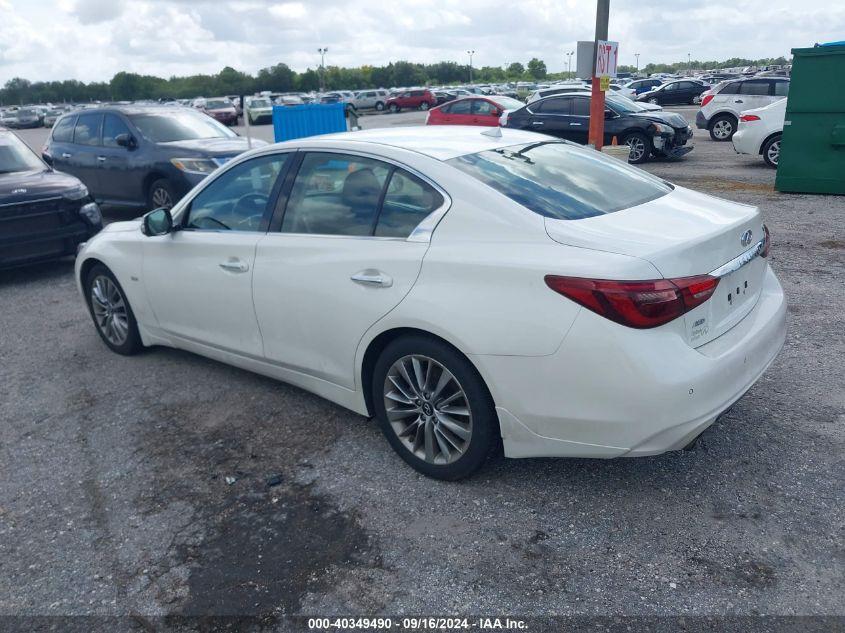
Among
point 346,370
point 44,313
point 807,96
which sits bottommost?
point 44,313

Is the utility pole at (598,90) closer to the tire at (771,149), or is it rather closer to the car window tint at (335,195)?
the tire at (771,149)

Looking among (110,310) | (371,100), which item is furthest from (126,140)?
(371,100)

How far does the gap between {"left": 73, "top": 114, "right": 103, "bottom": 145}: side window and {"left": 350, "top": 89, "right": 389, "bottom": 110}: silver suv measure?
43.6 metres

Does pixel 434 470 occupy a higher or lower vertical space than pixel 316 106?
lower

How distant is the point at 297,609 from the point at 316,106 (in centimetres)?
1096

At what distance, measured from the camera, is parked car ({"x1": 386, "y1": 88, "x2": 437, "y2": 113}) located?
5138 centimetres

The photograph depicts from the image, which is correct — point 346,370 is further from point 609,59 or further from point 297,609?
point 609,59

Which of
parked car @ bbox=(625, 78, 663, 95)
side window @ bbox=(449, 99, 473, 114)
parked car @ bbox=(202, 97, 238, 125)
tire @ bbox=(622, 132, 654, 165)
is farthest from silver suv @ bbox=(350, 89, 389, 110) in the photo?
tire @ bbox=(622, 132, 654, 165)

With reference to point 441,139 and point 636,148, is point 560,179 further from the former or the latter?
point 636,148

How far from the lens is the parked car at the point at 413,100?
2023 inches

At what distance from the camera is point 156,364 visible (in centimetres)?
541

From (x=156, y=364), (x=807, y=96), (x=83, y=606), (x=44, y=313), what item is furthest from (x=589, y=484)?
(x=807, y=96)

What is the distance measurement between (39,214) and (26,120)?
176 feet

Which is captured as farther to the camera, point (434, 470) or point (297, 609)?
point (434, 470)
